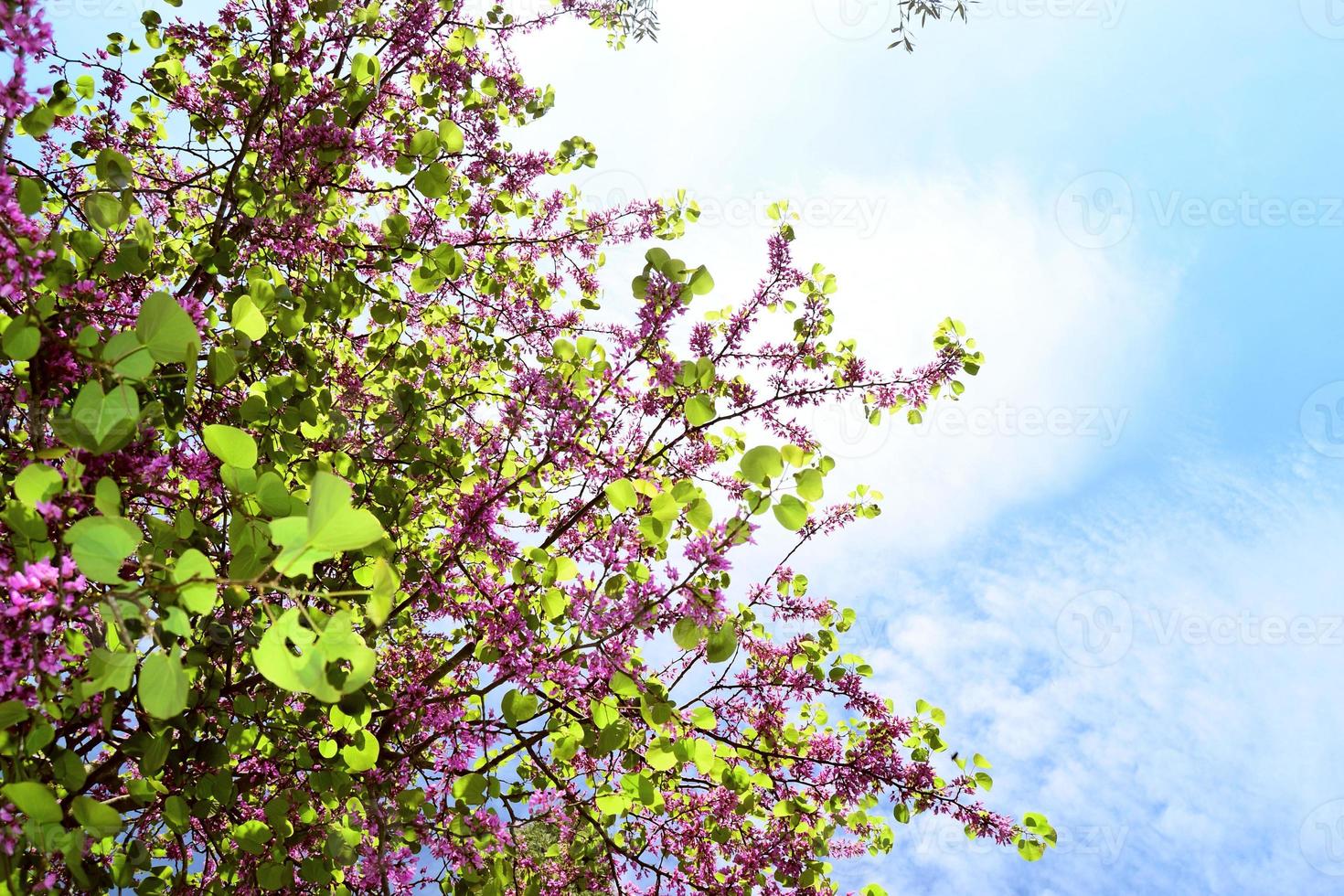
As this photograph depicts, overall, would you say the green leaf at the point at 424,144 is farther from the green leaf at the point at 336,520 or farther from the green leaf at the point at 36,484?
the green leaf at the point at 336,520

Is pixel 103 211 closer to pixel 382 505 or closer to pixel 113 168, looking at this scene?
pixel 113 168

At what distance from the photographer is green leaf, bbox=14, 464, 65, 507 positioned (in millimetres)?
1419

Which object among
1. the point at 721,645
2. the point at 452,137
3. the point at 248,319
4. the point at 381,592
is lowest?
the point at 381,592

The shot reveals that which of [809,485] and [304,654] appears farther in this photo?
[809,485]

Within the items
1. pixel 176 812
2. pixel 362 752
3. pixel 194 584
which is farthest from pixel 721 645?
pixel 176 812

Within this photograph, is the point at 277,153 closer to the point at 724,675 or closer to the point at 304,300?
the point at 304,300

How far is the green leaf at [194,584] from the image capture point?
119cm

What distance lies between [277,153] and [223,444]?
238 cm

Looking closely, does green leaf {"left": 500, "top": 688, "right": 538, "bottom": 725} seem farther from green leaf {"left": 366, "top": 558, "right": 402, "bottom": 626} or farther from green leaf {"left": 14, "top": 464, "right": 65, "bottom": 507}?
green leaf {"left": 14, "top": 464, "right": 65, "bottom": 507}

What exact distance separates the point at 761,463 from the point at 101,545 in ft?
4.06

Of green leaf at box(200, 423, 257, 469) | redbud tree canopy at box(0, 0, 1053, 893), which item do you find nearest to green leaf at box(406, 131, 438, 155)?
redbud tree canopy at box(0, 0, 1053, 893)

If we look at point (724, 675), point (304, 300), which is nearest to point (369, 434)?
point (304, 300)

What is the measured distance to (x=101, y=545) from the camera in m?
1.18

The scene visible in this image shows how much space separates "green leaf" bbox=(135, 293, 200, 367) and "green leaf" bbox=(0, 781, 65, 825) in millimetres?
853
